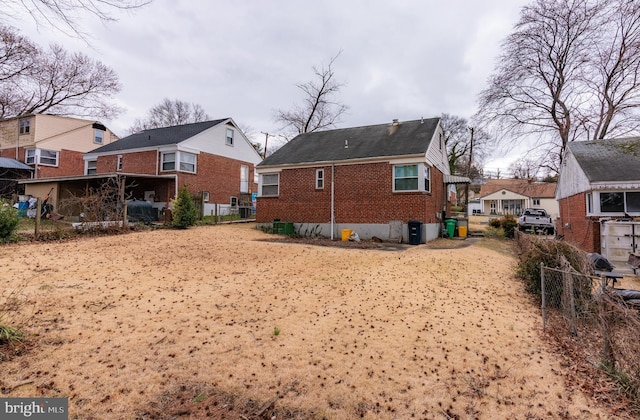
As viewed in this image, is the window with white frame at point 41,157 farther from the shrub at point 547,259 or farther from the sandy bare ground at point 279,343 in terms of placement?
the shrub at point 547,259

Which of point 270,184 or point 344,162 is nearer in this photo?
point 344,162

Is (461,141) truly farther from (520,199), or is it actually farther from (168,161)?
(168,161)

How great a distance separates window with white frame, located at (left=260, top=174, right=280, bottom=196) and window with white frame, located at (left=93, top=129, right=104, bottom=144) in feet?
75.7

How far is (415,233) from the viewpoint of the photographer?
1445cm

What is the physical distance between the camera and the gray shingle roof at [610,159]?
12.9 m

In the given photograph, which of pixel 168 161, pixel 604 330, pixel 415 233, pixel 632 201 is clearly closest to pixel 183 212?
pixel 168 161

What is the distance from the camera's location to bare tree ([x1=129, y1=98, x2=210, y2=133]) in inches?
1817

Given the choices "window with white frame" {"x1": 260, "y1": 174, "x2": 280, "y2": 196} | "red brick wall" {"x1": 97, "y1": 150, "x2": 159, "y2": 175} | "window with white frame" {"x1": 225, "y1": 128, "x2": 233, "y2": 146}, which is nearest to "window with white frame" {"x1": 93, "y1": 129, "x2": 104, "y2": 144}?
"red brick wall" {"x1": 97, "y1": 150, "x2": 159, "y2": 175}

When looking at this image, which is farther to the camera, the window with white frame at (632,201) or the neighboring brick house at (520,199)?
the neighboring brick house at (520,199)

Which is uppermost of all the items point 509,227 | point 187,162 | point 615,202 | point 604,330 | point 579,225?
point 187,162

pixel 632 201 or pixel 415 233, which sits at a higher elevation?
pixel 632 201

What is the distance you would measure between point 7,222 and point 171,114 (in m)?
40.4

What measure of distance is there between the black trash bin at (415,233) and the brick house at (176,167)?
48.1 ft

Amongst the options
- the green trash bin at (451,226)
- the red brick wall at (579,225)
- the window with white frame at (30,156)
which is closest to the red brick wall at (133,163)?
the window with white frame at (30,156)
